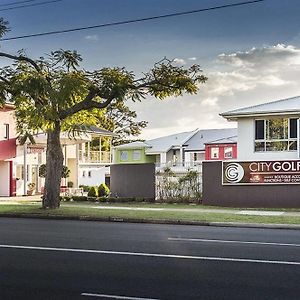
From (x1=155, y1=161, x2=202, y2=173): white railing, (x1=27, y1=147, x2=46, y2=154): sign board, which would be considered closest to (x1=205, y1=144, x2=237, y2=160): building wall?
(x1=155, y1=161, x2=202, y2=173): white railing

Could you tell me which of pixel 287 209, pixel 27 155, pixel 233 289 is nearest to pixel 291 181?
pixel 287 209

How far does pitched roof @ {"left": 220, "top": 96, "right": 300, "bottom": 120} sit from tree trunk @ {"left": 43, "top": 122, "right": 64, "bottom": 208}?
10.5 m

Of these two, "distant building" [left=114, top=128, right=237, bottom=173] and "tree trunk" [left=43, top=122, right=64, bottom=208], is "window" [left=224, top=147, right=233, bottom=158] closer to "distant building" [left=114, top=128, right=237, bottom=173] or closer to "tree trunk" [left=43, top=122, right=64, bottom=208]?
"distant building" [left=114, top=128, right=237, bottom=173]

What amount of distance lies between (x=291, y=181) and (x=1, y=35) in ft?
47.5

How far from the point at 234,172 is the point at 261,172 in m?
1.33

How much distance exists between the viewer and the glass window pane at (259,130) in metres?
30.0

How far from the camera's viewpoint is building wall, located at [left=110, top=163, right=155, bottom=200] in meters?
30.1

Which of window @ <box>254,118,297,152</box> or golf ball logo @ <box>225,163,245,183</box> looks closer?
golf ball logo @ <box>225,163,245,183</box>

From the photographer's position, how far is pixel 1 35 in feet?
70.7

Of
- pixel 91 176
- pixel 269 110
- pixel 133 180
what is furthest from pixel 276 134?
pixel 91 176

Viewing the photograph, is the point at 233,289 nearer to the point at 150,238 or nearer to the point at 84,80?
the point at 150,238

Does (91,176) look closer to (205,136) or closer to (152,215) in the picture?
(205,136)

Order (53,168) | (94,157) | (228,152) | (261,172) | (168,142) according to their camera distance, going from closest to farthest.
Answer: (53,168), (261,172), (228,152), (94,157), (168,142)

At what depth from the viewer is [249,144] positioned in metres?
30.3
